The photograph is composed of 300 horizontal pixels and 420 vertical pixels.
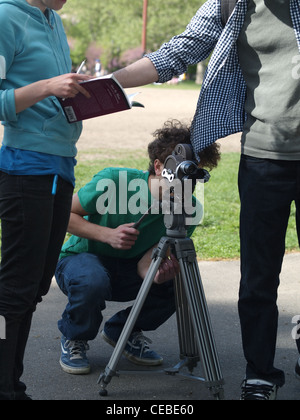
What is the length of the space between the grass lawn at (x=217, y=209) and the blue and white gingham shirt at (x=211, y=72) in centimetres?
285

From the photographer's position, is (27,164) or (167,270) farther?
(167,270)

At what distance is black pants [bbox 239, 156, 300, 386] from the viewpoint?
2.91 m

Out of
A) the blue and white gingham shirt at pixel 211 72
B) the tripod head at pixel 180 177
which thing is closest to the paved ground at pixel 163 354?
the tripod head at pixel 180 177

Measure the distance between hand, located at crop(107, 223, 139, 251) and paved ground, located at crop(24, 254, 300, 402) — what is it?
630 millimetres

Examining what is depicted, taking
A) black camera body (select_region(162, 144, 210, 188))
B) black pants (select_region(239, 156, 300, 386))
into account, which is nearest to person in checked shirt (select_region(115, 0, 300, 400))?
black pants (select_region(239, 156, 300, 386))

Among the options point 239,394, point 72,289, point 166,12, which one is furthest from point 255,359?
point 166,12

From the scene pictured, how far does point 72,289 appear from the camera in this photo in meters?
3.29

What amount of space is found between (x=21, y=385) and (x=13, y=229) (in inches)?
25.1

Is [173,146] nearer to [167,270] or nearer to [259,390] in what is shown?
[167,270]

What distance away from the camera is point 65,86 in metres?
2.45

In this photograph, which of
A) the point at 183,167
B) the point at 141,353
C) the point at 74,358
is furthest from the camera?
the point at 141,353

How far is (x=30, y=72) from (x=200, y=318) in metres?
1.18

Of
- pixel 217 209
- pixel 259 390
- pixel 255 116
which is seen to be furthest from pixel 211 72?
pixel 217 209

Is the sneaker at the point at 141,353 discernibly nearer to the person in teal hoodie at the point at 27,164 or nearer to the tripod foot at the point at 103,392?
the tripod foot at the point at 103,392
